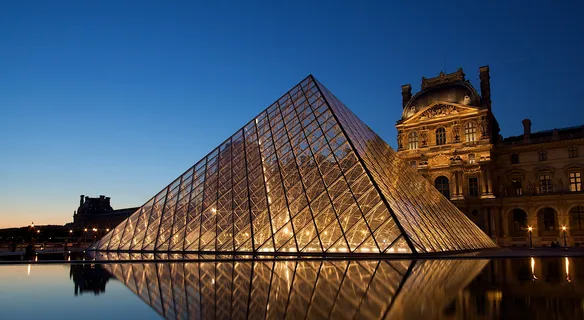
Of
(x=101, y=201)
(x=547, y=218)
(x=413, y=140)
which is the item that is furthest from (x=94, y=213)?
(x=547, y=218)

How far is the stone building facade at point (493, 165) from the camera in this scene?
43.8m

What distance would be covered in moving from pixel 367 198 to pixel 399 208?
1.59 meters

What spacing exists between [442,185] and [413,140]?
18.9 feet

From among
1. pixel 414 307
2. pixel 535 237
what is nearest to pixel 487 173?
pixel 535 237

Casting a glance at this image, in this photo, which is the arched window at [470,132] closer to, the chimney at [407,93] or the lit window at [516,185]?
the lit window at [516,185]

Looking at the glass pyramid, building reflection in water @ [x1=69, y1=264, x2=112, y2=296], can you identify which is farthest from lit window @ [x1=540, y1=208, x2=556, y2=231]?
building reflection in water @ [x1=69, y1=264, x2=112, y2=296]

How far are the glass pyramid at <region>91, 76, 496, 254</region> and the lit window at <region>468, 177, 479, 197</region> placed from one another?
59.9 ft

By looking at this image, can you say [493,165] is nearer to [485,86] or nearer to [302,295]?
[485,86]

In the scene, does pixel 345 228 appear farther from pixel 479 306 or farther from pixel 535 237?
pixel 535 237

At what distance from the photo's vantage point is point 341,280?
9.96 m

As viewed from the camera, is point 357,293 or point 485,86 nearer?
point 357,293

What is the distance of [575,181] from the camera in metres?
44.1

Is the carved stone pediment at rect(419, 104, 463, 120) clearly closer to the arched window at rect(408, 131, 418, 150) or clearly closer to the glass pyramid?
the arched window at rect(408, 131, 418, 150)

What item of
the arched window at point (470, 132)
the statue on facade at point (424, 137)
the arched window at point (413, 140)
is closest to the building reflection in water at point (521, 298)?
the arched window at point (470, 132)
